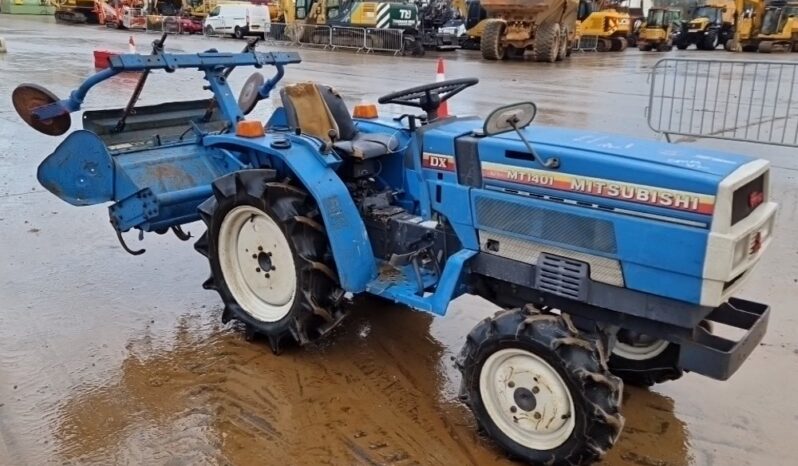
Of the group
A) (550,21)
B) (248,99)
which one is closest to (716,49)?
(550,21)

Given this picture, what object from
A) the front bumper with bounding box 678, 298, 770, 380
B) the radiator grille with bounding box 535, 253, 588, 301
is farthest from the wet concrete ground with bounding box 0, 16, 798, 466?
the radiator grille with bounding box 535, 253, 588, 301

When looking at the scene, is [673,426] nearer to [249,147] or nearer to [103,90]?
[249,147]

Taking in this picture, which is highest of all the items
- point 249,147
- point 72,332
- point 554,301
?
point 249,147

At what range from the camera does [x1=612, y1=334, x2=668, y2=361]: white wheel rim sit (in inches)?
131

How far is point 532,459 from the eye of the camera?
283cm

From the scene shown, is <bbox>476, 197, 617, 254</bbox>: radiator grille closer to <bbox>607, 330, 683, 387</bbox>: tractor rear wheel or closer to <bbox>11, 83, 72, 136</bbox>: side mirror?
<bbox>607, 330, 683, 387</bbox>: tractor rear wheel

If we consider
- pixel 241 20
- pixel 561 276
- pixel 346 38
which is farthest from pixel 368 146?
pixel 241 20

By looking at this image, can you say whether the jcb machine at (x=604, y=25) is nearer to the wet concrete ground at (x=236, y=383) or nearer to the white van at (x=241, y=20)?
the white van at (x=241, y=20)

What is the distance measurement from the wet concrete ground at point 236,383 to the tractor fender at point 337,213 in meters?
0.52

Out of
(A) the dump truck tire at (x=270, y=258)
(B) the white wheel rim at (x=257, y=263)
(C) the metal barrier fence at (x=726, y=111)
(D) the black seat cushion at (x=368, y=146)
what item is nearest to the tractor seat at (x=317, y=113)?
(D) the black seat cushion at (x=368, y=146)

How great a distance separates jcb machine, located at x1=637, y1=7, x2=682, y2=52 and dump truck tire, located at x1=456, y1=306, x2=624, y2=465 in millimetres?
30332

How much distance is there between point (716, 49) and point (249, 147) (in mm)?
33253

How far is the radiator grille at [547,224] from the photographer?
276 cm

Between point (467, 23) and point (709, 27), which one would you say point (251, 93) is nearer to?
point (467, 23)
